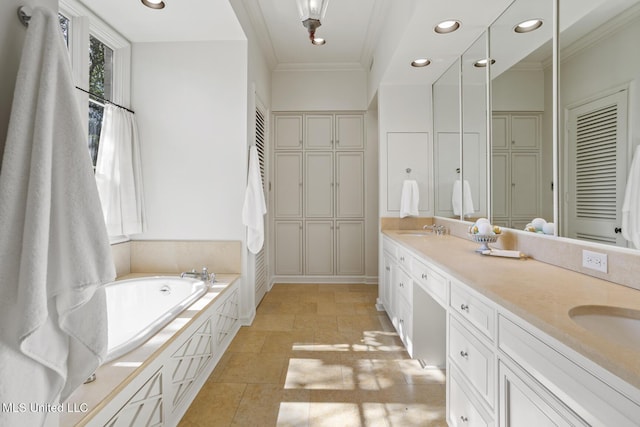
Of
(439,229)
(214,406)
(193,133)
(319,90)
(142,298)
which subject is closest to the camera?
(214,406)

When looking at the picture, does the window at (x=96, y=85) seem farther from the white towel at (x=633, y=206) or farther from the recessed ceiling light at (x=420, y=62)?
the white towel at (x=633, y=206)

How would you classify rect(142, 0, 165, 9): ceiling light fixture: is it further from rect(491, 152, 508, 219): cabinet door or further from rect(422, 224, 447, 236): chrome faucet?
rect(422, 224, 447, 236): chrome faucet

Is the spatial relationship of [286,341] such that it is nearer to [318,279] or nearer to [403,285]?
[403,285]

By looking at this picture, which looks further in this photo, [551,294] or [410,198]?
[410,198]

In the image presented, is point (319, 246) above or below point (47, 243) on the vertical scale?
below

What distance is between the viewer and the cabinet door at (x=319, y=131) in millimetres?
4449

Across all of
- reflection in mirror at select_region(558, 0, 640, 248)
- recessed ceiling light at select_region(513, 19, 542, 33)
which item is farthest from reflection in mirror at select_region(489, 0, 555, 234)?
reflection in mirror at select_region(558, 0, 640, 248)

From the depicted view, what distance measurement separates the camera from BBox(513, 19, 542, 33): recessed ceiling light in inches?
70.4

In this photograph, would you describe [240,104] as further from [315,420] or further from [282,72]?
[315,420]

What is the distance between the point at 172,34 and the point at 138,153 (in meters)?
1.09

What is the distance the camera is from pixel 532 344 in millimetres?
950

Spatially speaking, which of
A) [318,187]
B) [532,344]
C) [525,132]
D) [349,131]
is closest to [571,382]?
[532,344]

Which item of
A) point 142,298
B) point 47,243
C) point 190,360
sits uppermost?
point 47,243

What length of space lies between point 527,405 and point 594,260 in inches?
29.3
